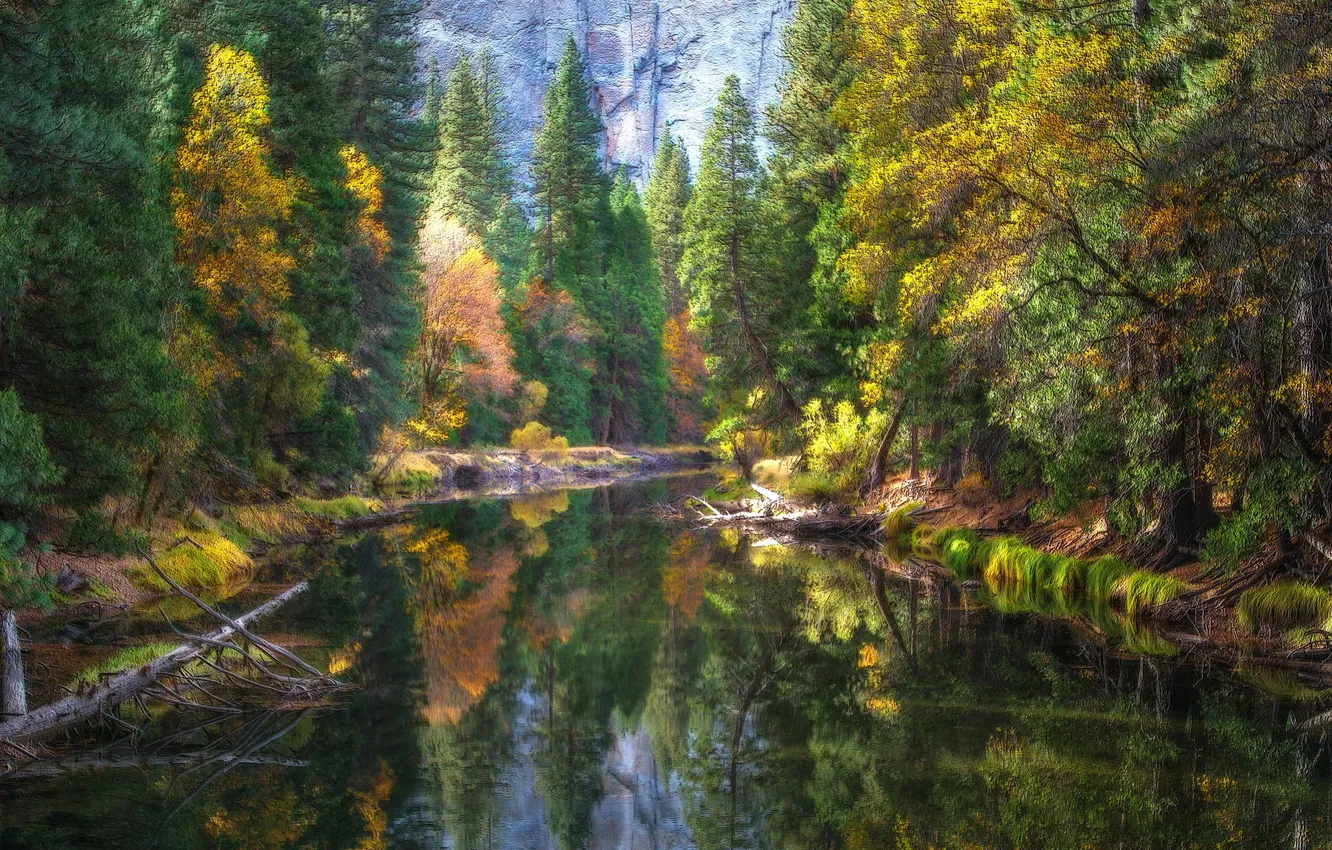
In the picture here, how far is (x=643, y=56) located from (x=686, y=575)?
122 metres

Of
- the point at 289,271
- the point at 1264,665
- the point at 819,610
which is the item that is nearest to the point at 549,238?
the point at 289,271

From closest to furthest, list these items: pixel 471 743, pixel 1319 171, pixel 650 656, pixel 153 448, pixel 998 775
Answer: pixel 998 775
pixel 471 743
pixel 1319 171
pixel 650 656
pixel 153 448

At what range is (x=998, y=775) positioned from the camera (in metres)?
9.24

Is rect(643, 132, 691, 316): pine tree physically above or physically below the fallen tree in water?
above

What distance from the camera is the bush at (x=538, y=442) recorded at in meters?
57.0

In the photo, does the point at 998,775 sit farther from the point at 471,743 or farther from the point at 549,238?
the point at 549,238

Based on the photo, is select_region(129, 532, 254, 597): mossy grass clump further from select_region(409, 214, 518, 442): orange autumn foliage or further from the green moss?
select_region(409, 214, 518, 442): orange autumn foliage

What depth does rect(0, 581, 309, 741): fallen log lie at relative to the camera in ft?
30.8

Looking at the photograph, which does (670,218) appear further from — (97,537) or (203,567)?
(97,537)

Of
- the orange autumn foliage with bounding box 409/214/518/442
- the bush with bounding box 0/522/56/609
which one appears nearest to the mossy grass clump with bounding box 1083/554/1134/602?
the bush with bounding box 0/522/56/609

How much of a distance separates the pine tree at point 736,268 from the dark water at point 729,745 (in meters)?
16.5

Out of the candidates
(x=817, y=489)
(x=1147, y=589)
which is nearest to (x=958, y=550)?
(x=1147, y=589)

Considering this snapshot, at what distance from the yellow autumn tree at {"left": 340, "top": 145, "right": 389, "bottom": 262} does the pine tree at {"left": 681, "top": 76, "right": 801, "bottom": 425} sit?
9564 mm

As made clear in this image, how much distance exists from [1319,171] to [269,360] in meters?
20.8
